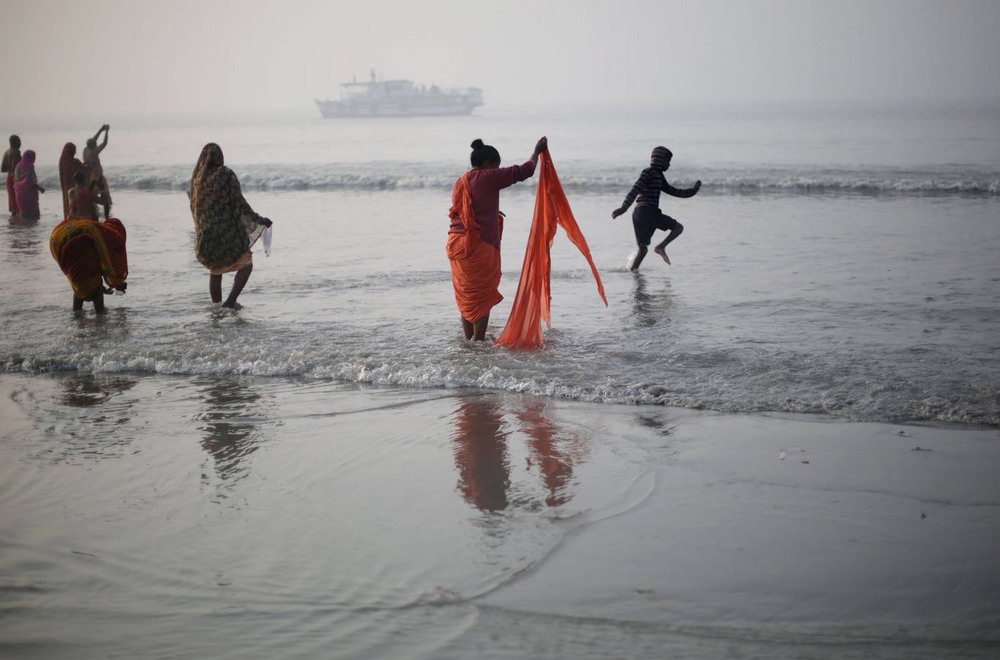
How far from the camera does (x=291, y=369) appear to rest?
22.4 feet

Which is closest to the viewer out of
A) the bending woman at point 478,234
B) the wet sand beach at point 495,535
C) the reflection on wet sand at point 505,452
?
the wet sand beach at point 495,535

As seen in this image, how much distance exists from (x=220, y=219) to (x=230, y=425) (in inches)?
147

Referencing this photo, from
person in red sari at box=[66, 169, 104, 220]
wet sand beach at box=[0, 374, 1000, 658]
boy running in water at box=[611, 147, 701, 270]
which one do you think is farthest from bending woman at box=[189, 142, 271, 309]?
boy running in water at box=[611, 147, 701, 270]

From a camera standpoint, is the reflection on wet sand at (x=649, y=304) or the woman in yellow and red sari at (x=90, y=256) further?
the woman in yellow and red sari at (x=90, y=256)

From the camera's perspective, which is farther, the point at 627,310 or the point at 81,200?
the point at 81,200

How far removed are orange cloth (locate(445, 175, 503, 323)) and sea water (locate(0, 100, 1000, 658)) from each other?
35 centimetres

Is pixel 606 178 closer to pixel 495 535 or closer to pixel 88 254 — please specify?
pixel 88 254

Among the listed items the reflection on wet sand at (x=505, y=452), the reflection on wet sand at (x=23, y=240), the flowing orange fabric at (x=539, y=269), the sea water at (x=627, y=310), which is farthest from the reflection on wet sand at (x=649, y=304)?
the reflection on wet sand at (x=23, y=240)

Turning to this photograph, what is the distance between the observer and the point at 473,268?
7344 millimetres

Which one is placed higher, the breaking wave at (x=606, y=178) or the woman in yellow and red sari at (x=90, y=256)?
the breaking wave at (x=606, y=178)

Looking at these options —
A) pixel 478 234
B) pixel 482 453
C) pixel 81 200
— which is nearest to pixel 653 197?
pixel 478 234

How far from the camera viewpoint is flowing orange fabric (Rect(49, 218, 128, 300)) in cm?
865

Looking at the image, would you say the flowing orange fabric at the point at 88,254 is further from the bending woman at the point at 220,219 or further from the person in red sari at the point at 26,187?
the person in red sari at the point at 26,187

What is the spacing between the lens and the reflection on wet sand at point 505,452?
168 inches
